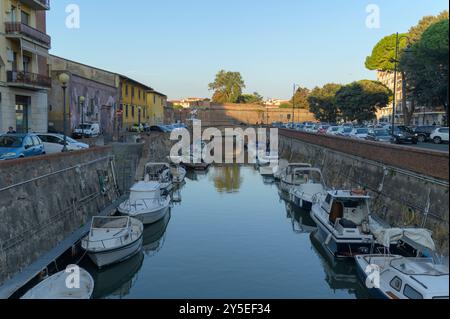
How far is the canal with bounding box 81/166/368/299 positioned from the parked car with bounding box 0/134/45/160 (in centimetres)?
707

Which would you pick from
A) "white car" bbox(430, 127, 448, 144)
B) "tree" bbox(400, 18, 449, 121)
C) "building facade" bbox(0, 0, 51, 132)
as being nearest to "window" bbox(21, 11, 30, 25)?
"building facade" bbox(0, 0, 51, 132)

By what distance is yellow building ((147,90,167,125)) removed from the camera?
263ft

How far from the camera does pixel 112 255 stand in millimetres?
17672

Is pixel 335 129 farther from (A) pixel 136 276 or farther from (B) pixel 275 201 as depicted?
(A) pixel 136 276

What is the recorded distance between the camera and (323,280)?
17.5 meters

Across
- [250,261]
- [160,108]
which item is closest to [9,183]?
[250,261]

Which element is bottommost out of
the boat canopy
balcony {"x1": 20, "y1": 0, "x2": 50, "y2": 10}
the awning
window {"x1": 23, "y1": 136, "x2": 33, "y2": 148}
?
the boat canopy

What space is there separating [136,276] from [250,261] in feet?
16.4

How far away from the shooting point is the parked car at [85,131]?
131ft

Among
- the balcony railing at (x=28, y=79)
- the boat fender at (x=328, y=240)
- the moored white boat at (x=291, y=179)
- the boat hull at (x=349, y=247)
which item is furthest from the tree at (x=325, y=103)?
the boat hull at (x=349, y=247)

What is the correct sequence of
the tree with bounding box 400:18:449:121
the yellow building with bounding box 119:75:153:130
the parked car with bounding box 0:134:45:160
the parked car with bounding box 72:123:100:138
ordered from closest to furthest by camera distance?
the parked car with bounding box 0:134:45:160 → the parked car with bounding box 72:123:100:138 → the tree with bounding box 400:18:449:121 → the yellow building with bounding box 119:75:153:130

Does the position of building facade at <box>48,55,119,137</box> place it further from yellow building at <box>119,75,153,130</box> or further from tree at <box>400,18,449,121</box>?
tree at <box>400,18,449,121</box>

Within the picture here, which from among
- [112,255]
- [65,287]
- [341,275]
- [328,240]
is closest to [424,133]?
[328,240]

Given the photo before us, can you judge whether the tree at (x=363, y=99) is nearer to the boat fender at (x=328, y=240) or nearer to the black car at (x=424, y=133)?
the black car at (x=424, y=133)
